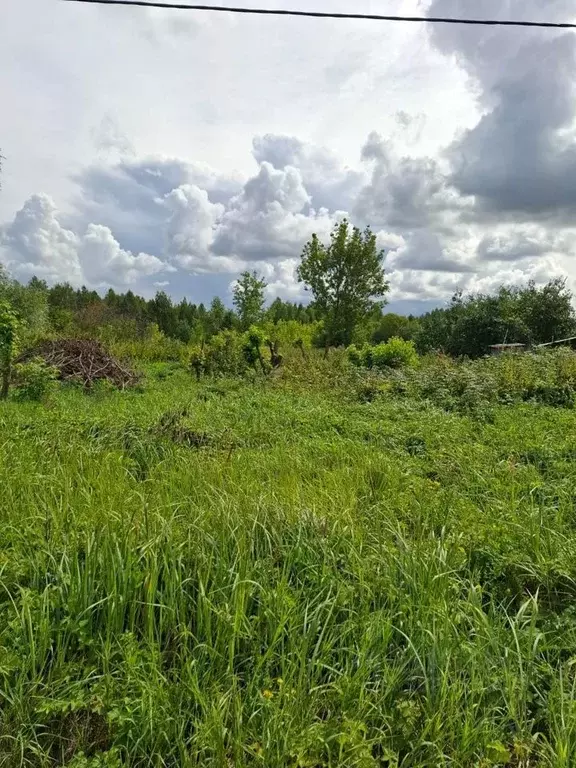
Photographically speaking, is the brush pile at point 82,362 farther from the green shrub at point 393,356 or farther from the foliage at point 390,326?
the foliage at point 390,326

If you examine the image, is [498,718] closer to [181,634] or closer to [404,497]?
[181,634]

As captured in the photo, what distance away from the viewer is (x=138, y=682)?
1.70 meters

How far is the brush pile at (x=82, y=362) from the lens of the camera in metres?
11.2

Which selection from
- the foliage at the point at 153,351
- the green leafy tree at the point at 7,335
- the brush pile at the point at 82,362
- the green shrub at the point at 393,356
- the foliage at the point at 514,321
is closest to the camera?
the green leafy tree at the point at 7,335

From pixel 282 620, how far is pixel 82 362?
1105 cm

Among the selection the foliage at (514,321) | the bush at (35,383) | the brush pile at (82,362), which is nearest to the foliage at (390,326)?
the foliage at (514,321)

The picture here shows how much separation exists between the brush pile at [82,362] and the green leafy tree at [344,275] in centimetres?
1078

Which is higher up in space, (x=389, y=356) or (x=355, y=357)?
(x=389, y=356)

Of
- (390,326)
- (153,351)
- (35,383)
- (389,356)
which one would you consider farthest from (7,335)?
(390,326)

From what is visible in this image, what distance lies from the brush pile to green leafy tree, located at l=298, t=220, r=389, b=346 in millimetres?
10776

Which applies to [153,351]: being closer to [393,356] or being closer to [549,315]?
[393,356]

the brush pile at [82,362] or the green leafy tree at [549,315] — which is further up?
the green leafy tree at [549,315]

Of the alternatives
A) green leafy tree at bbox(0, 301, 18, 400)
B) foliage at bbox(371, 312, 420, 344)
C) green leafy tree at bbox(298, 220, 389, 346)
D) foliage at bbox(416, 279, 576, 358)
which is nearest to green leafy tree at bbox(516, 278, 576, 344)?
foliage at bbox(416, 279, 576, 358)

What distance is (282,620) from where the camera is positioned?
2.00 metres
